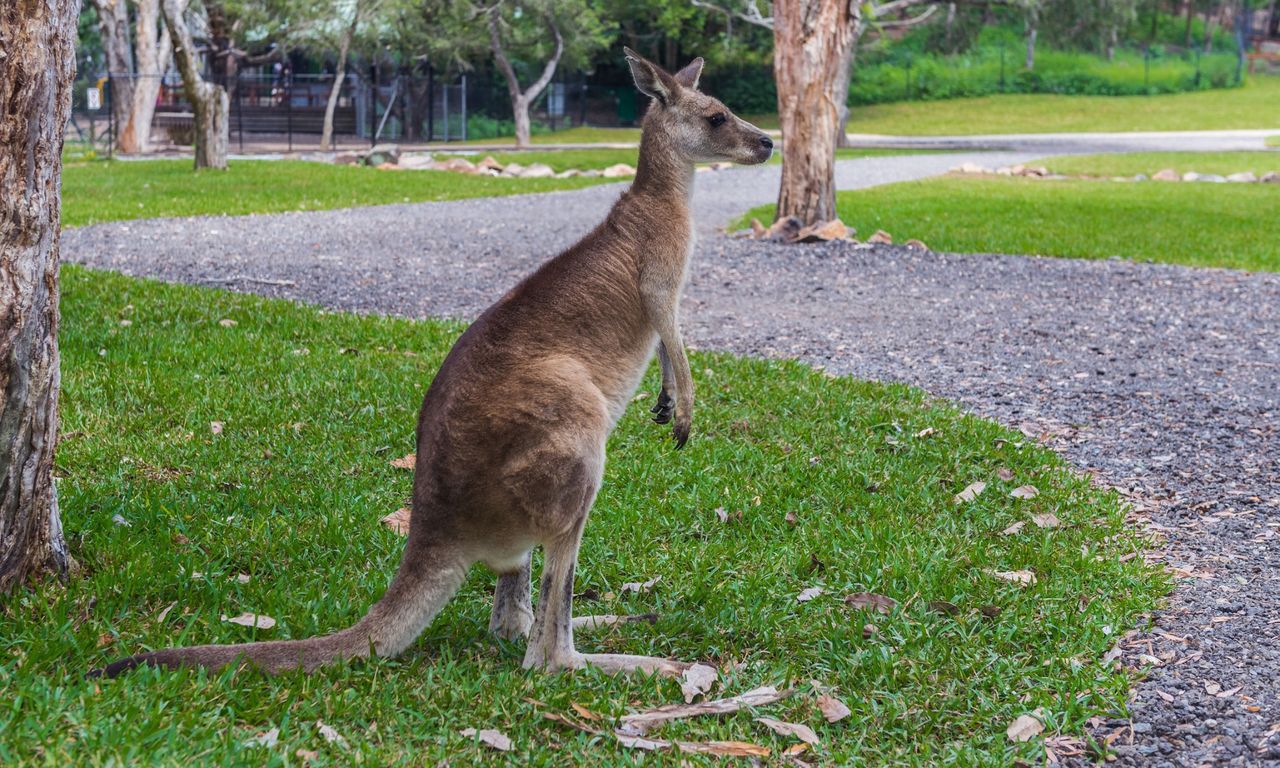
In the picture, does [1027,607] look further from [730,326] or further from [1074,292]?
[1074,292]

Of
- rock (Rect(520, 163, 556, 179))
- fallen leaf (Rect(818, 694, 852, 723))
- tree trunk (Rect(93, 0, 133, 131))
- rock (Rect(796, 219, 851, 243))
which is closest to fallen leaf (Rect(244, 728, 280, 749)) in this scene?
fallen leaf (Rect(818, 694, 852, 723))

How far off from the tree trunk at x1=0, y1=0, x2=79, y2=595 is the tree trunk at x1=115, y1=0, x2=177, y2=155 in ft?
78.3

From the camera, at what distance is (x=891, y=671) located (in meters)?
3.57

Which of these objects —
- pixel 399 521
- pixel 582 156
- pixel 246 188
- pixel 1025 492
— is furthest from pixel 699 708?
pixel 582 156

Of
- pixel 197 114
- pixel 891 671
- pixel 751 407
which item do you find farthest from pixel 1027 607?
pixel 197 114

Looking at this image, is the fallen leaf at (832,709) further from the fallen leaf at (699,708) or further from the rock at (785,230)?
the rock at (785,230)

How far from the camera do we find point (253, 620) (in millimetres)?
3578

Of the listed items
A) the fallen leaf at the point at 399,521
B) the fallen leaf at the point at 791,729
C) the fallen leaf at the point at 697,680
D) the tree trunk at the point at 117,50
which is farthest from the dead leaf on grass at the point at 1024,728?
the tree trunk at the point at 117,50

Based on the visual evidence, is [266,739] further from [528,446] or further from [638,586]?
[638,586]

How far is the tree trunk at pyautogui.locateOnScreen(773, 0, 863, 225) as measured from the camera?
13.0m

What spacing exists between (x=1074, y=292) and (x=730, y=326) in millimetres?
3206

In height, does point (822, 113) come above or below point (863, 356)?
above

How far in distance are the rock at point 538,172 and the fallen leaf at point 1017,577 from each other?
18.4 m

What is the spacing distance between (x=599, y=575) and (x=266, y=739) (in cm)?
153
